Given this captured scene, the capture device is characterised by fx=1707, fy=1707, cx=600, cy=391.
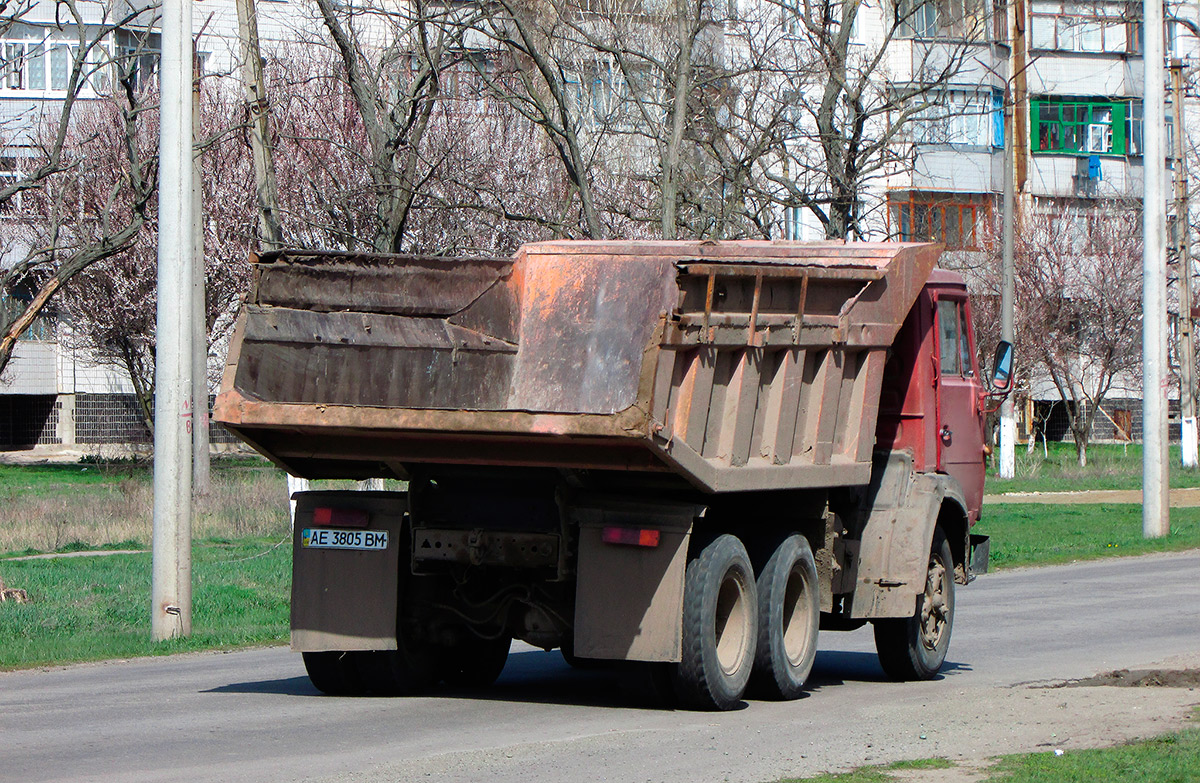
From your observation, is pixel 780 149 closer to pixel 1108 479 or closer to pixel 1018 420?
pixel 1108 479

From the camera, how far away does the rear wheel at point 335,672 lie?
10352 mm

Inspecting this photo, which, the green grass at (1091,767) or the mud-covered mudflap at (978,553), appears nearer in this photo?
the green grass at (1091,767)

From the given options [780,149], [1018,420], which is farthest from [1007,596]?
[1018,420]

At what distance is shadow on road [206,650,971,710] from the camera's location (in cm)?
1041

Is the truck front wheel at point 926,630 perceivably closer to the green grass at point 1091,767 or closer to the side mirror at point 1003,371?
the side mirror at point 1003,371

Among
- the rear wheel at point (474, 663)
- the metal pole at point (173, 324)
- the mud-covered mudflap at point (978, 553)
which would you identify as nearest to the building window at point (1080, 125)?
the mud-covered mudflap at point (978, 553)

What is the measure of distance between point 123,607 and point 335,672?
6317mm

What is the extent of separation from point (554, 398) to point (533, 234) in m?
21.9

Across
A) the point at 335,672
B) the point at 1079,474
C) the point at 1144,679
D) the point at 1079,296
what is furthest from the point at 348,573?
the point at 1079,296

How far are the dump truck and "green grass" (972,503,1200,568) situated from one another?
33.2 feet

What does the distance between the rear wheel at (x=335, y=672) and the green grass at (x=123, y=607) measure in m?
3.09

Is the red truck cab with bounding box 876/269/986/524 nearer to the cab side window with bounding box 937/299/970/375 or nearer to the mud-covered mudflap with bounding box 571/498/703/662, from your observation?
the cab side window with bounding box 937/299/970/375

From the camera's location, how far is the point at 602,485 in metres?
9.66

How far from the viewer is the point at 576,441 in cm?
886
